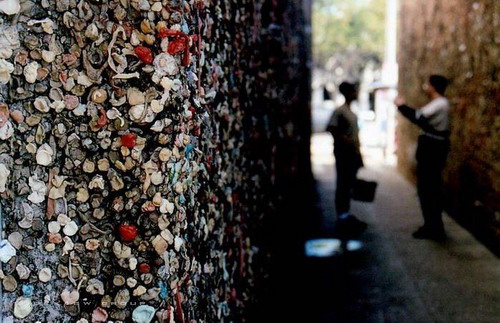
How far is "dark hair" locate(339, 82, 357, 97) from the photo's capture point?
729 cm

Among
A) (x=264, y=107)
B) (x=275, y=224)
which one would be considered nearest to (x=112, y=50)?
(x=264, y=107)

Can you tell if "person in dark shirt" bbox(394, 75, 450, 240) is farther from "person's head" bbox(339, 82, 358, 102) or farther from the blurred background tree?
the blurred background tree

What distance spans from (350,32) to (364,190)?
3820 cm

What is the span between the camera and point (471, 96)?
725 cm

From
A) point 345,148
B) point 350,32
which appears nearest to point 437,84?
point 345,148

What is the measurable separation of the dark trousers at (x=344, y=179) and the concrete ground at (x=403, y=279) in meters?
0.39

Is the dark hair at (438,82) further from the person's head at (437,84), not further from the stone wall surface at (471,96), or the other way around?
the stone wall surface at (471,96)

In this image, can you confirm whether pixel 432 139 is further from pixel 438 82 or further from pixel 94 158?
pixel 94 158

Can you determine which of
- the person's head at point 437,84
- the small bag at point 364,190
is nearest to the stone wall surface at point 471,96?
the person's head at point 437,84

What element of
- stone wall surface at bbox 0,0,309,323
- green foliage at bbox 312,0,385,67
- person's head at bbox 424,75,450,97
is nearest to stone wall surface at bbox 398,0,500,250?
person's head at bbox 424,75,450,97

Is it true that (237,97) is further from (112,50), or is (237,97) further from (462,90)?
(462,90)

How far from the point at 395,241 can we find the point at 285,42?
251 cm

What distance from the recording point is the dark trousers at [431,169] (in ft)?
22.2

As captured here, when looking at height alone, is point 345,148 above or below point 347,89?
below
